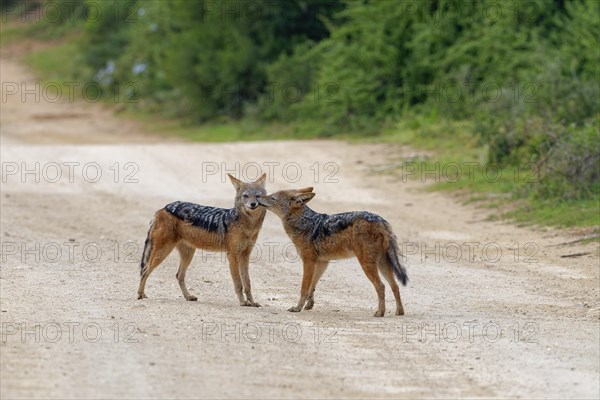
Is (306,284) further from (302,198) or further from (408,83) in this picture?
(408,83)

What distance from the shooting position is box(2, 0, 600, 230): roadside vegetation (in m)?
18.5

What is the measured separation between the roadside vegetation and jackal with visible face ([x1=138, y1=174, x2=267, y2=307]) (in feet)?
20.7

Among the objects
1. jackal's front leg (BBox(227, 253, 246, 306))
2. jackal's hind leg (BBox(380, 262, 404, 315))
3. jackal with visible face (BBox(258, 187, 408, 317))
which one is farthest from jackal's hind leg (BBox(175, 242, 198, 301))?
jackal's hind leg (BBox(380, 262, 404, 315))

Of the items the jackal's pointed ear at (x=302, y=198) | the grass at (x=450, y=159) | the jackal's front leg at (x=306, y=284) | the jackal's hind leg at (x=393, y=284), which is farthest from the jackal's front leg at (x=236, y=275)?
the grass at (x=450, y=159)

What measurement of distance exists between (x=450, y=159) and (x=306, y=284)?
10910 millimetres

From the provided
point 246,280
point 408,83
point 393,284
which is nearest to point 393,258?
point 393,284

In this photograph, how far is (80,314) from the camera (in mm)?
9812

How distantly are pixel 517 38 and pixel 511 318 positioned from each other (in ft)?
50.4

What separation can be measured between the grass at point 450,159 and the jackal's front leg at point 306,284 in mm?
5237

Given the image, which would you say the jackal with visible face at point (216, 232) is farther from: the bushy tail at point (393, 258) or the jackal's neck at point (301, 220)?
the bushy tail at point (393, 258)

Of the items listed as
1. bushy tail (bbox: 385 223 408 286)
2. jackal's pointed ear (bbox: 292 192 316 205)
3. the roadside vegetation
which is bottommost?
bushy tail (bbox: 385 223 408 286)

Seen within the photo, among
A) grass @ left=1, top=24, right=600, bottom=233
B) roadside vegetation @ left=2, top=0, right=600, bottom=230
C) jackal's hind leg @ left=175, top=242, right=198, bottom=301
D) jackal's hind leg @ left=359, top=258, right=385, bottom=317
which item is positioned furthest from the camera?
roadside vegetation @ left=2, top=0, right=600, bottom=230

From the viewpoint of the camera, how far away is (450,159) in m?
20.9

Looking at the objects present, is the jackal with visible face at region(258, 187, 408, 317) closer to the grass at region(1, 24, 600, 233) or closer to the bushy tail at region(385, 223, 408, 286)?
the bushy tail at region(385, 223, 408, 286)
